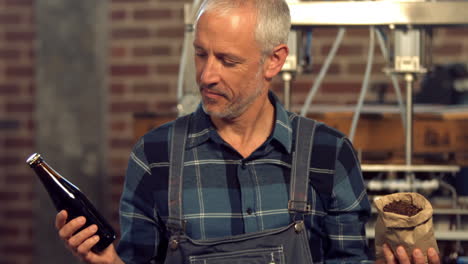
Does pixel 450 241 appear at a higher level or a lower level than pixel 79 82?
lower

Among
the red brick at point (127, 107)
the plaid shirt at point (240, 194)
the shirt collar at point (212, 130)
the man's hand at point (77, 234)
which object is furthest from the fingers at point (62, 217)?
the red brick at point (127, 107)

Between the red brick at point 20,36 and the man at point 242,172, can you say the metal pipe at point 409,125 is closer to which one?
the man at point 242,172

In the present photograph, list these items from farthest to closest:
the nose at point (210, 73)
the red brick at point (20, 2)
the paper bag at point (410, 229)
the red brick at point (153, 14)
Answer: the red brick at point (20, 2) → the red brick at point (153, 14) → the nose at point (210, 73) → the paper bag at point (410, 229)

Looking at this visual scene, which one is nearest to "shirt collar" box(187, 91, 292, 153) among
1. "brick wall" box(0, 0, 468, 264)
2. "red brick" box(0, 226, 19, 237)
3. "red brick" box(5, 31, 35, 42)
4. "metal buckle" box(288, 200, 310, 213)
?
"metal buckle" box(288, 200, 310, 213)

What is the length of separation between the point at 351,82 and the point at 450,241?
1550 mm

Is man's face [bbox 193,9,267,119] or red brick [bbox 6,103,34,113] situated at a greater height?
man's face [bbox 193,9,267,119]

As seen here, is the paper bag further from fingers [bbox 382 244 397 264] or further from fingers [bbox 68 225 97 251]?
fingers [bbox 68 225 97 251]

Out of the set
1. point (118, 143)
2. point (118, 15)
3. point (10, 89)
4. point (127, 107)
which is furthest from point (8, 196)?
point (118, 15)

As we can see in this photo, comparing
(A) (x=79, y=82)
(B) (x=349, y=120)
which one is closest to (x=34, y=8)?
(A) (x=79, y=82)

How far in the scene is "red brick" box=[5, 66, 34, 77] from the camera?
12.2 ft

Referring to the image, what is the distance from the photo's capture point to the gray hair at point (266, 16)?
1645mm

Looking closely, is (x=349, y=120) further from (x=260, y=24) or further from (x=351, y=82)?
(x=351, y=82)

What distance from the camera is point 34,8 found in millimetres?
3568

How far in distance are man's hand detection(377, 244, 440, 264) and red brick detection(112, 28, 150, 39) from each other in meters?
2.19
